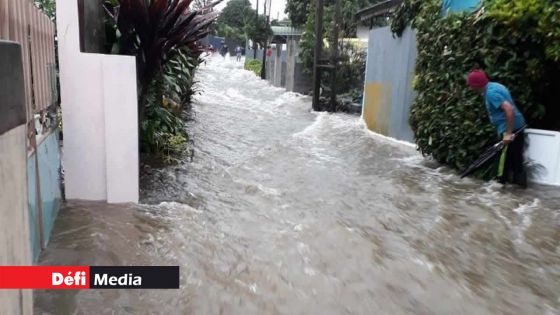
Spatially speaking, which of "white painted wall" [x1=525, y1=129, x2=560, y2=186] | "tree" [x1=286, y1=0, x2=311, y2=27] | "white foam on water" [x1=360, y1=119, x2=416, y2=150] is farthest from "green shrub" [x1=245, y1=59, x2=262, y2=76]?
"white painted wall" [x1=525, y1=129, x2=560, y2=186]

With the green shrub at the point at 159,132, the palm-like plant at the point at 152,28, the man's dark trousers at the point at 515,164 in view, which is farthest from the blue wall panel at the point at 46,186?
the man's dark trousers at the point at 515,164

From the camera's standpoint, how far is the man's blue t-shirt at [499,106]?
5637 millimetres

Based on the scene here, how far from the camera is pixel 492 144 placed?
6332 mm

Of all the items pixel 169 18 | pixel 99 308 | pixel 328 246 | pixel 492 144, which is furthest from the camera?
pixel 492 144

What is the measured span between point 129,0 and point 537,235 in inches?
179

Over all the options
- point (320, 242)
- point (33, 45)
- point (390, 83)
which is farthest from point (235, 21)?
point (33, 45)

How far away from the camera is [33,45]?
11.2 ft

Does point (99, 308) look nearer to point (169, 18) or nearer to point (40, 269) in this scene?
point (40, 269)

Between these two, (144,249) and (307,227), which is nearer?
Answer: (144,249)

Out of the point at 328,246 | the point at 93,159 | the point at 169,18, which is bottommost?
the point at 328,246

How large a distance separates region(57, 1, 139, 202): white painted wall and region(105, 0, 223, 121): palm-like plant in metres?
0.80

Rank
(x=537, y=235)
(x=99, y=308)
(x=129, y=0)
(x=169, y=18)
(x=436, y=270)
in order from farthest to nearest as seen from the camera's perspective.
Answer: (x=169, y=18), (x=129, y=0), (x=537, y=235), (x=436, y=270), (x=99, y=308)

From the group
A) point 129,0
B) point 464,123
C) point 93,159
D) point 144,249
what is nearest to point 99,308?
point 144,249

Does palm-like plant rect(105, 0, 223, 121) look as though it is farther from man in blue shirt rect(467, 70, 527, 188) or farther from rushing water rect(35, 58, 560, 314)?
man in blue shirt rect(467, 70, 527, 188)
